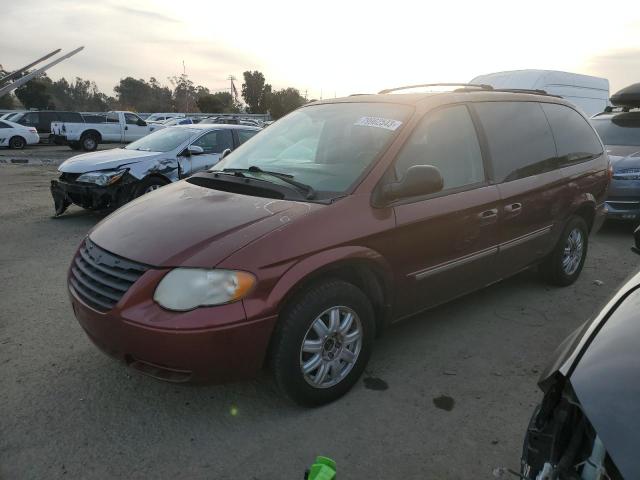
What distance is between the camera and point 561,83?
14.3m

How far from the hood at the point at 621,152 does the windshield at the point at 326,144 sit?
4916 mm

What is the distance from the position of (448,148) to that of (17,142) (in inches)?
900

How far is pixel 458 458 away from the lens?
7.96ft

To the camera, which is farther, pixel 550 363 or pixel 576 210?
pixel 576 210

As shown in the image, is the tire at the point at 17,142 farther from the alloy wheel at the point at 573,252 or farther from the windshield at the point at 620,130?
the alloy wheel at the point at 573,252

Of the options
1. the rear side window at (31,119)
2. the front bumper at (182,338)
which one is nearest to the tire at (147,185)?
A: the front bumper at (182,338)

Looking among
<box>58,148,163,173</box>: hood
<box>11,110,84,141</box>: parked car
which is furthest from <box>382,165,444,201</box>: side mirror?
<box>11,110,84,141</box>: parked car

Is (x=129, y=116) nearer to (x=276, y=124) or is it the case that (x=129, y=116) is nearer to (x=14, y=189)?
(x=14, y=189)

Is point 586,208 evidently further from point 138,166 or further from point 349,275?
point 138,166

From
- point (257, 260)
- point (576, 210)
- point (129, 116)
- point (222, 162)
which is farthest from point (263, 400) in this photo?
point (129, 116)

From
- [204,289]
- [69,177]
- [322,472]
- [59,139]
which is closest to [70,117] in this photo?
[59,139]

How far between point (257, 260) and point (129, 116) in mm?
24030

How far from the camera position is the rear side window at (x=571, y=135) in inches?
174

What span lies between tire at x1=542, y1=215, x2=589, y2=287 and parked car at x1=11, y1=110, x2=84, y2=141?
24276mm
